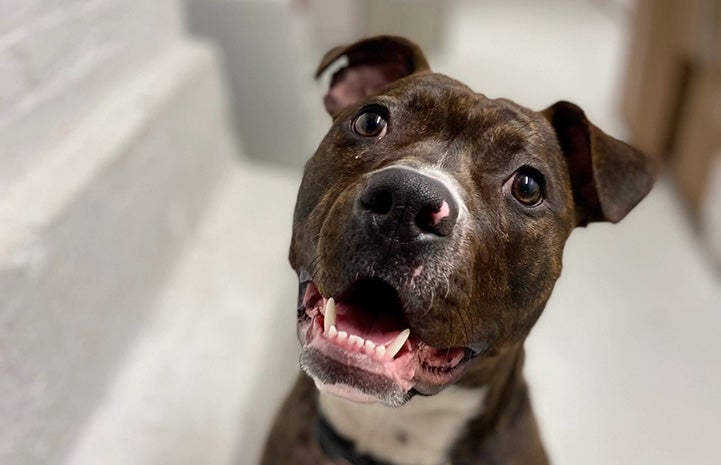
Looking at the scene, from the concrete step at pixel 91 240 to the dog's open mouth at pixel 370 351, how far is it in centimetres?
74

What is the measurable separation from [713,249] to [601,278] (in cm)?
48

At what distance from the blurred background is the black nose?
0.86m

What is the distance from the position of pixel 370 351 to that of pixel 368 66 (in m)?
0.71

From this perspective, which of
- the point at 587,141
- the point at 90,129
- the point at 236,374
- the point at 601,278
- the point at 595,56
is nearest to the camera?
the point at 587,141

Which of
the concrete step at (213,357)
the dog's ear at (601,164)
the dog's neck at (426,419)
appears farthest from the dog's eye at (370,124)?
the concrete step at (213,357)

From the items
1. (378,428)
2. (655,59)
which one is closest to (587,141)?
(378,428)

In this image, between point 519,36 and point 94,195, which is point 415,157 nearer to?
point 94,195

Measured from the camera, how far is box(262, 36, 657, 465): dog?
3.22 feet

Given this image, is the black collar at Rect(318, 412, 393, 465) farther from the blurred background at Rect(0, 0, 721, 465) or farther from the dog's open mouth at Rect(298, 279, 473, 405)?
the blurred background at Rect(0, 0, 721, 465)

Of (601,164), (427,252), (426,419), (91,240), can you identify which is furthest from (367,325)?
(91,240)

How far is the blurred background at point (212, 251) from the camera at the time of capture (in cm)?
161

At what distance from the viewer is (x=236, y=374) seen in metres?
2.07

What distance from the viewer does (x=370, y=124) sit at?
3.99 feet

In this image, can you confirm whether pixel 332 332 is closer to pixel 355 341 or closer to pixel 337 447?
pixel 355 341
